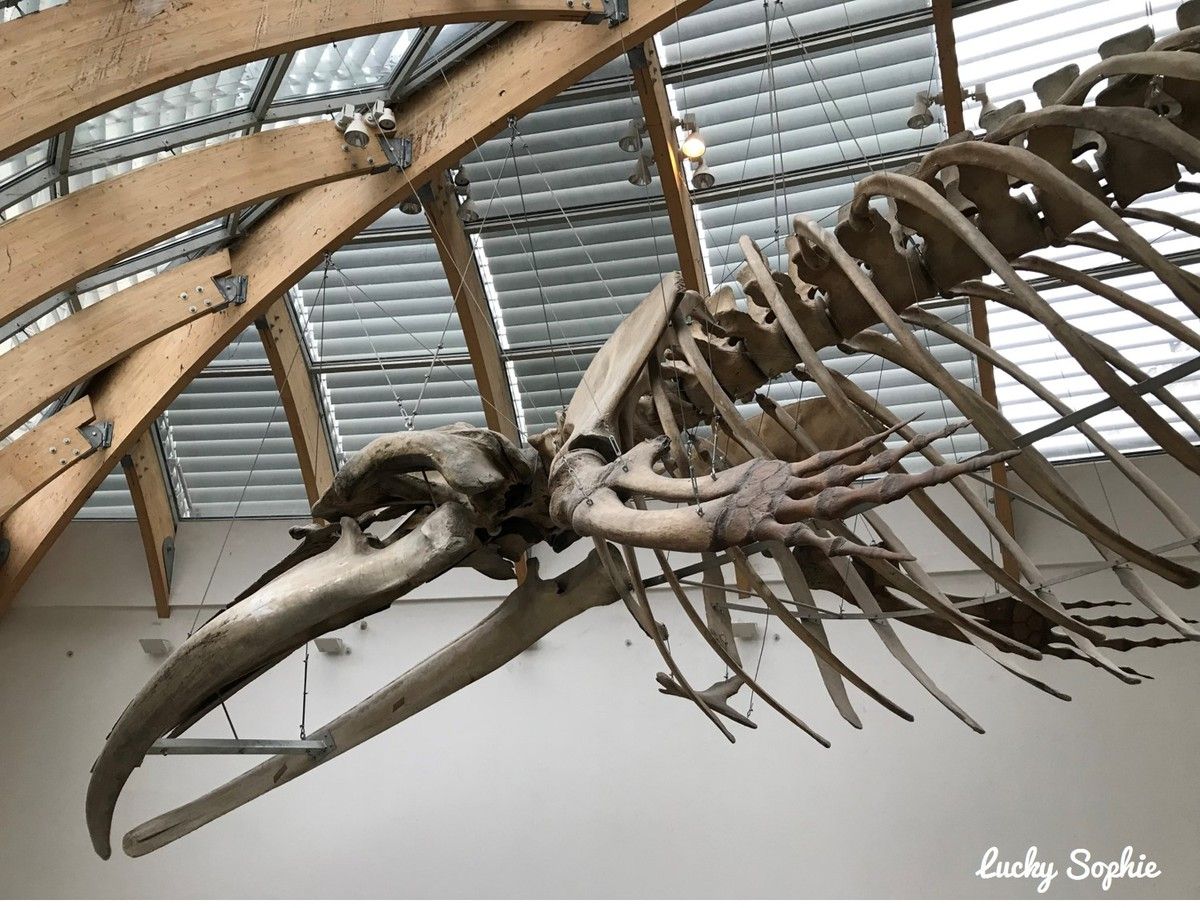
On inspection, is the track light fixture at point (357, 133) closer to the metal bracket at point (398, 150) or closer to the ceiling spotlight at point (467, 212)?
the metal bracket at point (398, 150)

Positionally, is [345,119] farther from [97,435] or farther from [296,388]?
[296,388]

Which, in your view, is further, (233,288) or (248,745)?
(233,288)

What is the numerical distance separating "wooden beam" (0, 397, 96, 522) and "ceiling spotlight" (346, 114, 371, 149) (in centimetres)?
414

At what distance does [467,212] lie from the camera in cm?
1083

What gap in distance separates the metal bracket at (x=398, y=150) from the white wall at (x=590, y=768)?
18.0ft

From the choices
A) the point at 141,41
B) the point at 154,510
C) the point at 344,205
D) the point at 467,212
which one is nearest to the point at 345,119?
the point at 344,205

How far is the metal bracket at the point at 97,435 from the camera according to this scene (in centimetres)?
1076

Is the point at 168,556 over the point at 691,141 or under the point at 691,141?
under

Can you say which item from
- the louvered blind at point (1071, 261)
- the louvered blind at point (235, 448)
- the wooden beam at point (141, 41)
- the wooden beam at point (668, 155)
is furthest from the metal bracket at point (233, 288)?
the louvered blind at point (1071, 261)

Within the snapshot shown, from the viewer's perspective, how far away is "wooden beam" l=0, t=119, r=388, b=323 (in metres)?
8.05

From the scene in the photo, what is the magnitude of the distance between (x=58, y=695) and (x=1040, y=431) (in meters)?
12.6

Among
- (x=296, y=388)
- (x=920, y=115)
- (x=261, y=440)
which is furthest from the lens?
(x=261, y=440)

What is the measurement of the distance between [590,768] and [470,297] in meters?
4.81

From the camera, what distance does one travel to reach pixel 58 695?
13.8 metres
